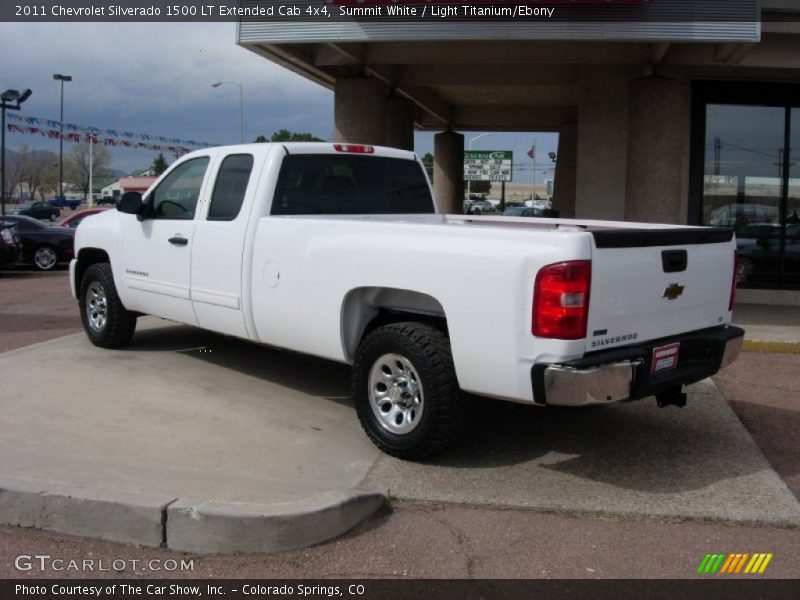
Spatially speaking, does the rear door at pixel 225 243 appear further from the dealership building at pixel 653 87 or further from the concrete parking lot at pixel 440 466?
the dealership building at pixel 653 87

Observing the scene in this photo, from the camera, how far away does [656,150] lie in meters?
11.1

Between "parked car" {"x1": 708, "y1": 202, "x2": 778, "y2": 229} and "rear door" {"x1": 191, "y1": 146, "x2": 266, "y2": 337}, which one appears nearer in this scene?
"rear door" {"x1": 191, "y1": 146, "x2": 266, "y2": 337}

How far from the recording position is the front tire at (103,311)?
7633 mm

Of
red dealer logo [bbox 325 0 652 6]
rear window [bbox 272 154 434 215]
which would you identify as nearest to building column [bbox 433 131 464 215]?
red dealer logo [bbox 325 0 652 6]

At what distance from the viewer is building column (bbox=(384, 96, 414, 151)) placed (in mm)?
15391

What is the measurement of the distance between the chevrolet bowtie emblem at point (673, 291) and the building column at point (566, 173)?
16.3 meters

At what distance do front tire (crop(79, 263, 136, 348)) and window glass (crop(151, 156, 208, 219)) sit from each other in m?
1.00

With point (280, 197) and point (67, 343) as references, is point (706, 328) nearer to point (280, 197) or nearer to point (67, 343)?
point (280, 197)

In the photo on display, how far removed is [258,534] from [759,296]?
10483mm

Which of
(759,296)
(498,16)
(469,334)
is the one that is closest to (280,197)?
(469,334)

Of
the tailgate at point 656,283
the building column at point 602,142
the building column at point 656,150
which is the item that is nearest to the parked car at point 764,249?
the building column at point 656,150

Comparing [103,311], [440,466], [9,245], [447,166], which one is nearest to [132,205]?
[103,311]

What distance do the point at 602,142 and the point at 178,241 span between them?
818cm

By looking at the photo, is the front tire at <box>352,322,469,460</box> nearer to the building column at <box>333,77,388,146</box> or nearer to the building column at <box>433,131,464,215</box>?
the building column at <box>333,77,388,146</box>
